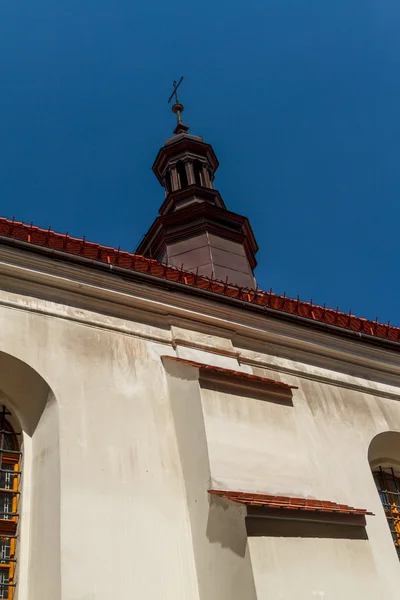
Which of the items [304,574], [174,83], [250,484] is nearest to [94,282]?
[250,484]

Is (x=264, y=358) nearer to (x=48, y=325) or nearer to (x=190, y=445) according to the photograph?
(x=190, y=445)

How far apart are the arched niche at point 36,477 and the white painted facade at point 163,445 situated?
0.6 inches

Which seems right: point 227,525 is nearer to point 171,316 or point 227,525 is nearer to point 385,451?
point 171,316

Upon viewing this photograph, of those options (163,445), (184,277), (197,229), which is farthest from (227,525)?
(197,229)

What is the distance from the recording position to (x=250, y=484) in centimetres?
561

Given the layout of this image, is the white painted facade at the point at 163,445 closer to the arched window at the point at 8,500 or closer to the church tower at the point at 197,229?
the arched window at the point at 8,500

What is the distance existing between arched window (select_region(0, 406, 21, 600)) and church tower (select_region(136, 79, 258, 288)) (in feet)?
22.0

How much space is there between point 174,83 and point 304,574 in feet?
57.2

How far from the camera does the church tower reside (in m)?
13.0

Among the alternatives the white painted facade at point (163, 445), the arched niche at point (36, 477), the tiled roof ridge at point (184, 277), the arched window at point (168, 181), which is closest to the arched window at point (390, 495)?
the white painted facade at point (163, 445)

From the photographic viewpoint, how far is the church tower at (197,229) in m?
13.0

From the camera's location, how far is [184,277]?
7574mm

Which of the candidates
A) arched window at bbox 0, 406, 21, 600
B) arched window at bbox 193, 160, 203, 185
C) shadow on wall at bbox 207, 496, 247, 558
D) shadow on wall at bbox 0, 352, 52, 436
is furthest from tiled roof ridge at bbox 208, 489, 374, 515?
arched window at bbox 193, 160, 203, 185

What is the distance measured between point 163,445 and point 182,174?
11505mm
